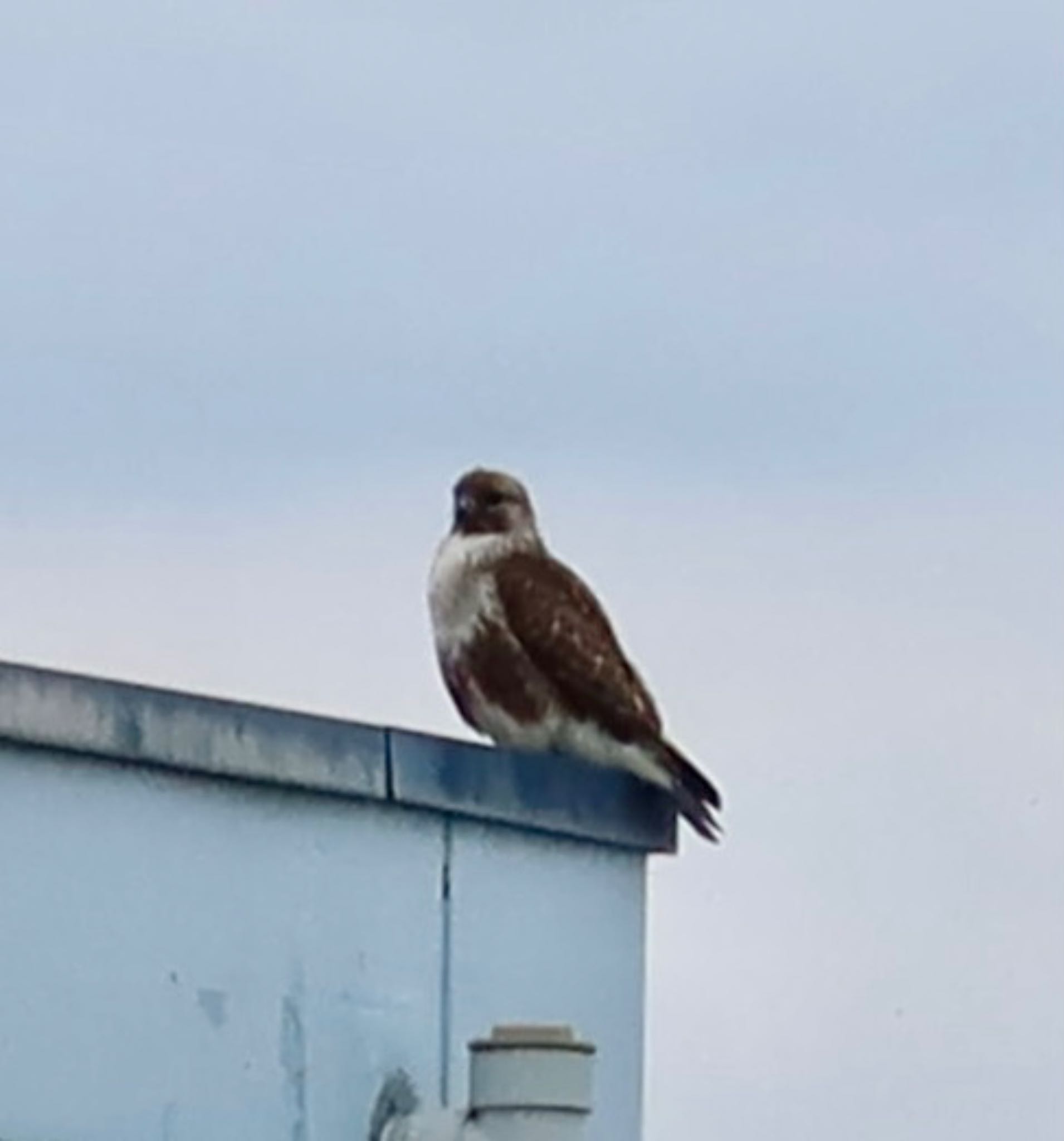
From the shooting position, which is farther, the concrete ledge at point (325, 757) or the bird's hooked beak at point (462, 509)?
the bird's hooked beak at point (462, 509)

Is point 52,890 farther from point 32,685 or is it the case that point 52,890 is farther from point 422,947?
point 422,947

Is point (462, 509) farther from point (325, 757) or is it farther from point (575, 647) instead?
point (325, 757)

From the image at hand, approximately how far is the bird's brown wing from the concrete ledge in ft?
8.97

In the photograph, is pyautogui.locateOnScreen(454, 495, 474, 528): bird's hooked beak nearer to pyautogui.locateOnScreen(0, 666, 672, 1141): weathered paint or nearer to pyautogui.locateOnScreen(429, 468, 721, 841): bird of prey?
pyautogui.locateOnScreen(429, 468, 721, 841): bird of prey

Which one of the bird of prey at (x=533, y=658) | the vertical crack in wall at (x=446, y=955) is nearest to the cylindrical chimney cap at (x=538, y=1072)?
the vertical crack in wall at (x=446, y=955)

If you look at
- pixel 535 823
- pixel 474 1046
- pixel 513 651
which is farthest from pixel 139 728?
pixel 513 651

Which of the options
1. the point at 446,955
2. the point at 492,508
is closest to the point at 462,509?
the point at 492,508

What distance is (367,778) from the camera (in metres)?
10.9

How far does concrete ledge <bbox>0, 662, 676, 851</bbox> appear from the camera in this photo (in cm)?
995

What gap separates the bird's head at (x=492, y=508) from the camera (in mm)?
16344

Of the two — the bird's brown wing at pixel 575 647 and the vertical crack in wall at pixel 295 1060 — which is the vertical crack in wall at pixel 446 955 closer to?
the vertical crack in wall at pixel 295 1060

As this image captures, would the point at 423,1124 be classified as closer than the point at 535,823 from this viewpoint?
Yes

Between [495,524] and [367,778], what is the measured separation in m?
5.52

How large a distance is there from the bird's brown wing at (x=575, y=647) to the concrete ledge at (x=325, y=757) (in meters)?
2.73
